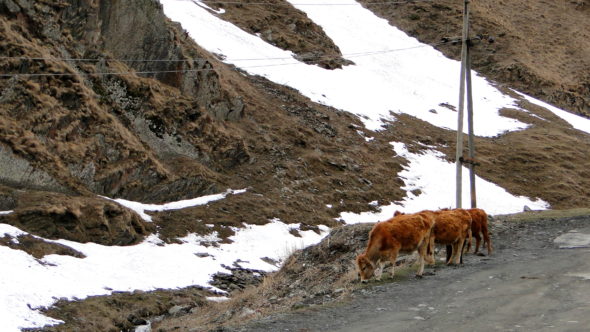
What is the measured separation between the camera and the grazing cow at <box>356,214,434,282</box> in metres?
11.7

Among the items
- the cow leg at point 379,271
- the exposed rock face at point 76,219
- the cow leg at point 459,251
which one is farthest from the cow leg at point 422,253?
the exposed rock face at point 76,219

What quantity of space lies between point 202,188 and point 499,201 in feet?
54.4

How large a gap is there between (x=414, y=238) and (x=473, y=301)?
195 cm

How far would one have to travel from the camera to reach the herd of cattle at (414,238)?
11.7 m

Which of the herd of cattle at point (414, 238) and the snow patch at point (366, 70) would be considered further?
the snow patch at point (366, 70)

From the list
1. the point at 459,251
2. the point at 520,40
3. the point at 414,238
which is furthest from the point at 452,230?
the point at 520,40

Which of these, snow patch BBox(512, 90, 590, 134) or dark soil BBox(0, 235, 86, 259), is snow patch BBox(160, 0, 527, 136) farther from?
dark soil BBox(0, 235, 86, 259)

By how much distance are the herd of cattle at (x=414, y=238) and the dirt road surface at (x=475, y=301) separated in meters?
0.34

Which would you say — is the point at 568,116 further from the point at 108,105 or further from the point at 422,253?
the point at 422,253

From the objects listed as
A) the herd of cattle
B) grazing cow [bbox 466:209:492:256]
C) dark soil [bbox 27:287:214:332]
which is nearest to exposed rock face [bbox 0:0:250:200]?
dark soil [bbox 27:287:214:332]

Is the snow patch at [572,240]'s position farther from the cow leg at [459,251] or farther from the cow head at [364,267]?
the cow head at [364,267]

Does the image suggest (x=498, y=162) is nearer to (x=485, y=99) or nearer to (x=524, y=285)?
(x=485, y=99)

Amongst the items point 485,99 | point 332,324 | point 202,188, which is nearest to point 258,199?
point 202,188

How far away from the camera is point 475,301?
1023 cm
